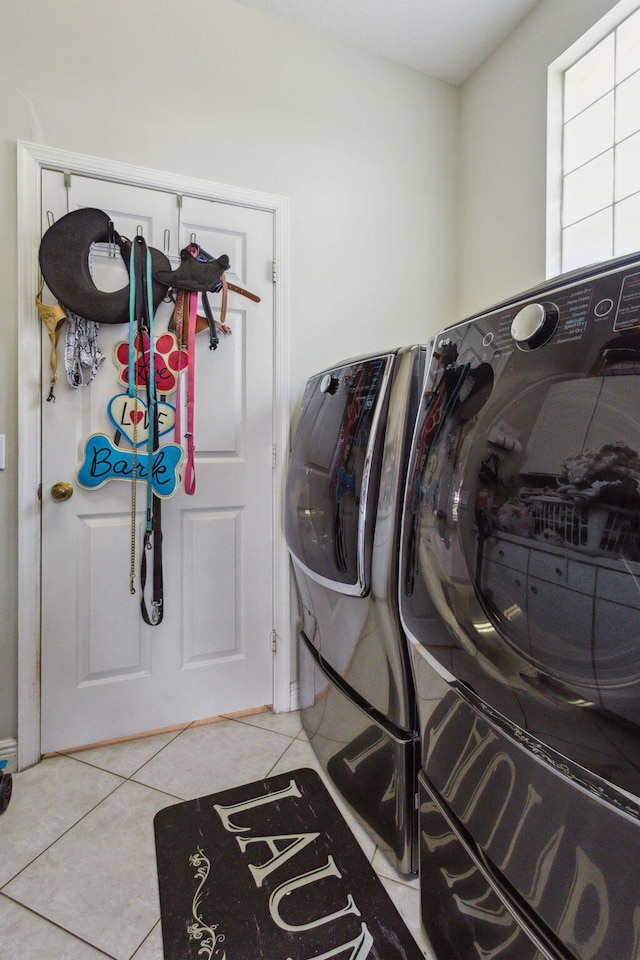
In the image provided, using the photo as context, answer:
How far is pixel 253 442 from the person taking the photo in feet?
6.54

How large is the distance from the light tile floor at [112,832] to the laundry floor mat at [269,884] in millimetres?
41

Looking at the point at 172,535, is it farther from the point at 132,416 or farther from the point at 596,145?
the point at 596,145

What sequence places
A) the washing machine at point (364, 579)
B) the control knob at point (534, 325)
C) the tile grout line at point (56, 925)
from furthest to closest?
1. the washing machine at point (364, 579)
2. the tile grout line at point (56, 925)
3. the control knob at point (534, 325)

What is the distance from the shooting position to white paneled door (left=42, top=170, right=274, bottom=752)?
5.65ft

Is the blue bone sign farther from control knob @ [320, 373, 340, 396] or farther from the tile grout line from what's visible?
the tile grout line

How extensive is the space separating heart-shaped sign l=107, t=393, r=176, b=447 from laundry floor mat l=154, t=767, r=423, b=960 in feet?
4.10

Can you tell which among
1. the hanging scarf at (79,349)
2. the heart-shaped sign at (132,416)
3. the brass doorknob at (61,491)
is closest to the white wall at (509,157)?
the heart-shaped sign at (132,416)


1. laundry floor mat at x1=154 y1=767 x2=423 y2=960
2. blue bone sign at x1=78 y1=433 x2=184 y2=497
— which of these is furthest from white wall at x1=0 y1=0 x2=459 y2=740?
laundry floor mat at x1=154 y1=767 x2=423 y2=960

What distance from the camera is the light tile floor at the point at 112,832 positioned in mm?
1096

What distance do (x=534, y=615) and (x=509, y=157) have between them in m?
2.17

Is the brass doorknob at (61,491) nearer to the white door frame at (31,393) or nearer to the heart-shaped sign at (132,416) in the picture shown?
the white door frame at (31,393)

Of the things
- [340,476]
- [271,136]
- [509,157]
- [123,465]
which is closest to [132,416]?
[123,465]

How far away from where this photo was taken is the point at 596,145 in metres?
1.83

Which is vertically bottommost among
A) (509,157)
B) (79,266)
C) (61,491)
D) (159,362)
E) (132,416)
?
(61,491)
